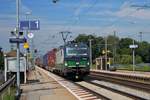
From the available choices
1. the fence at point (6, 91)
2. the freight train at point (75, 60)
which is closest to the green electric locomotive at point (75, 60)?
the freight train at point (75, 60)

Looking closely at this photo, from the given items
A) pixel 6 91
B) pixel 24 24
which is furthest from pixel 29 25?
pixel 6 91

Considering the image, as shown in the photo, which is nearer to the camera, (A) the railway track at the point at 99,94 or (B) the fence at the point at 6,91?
(B) the fence at the point at 6,91

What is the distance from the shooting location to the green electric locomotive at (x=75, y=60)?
1420 inches

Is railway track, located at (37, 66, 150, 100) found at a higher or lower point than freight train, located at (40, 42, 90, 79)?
lower

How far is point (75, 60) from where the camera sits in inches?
1425

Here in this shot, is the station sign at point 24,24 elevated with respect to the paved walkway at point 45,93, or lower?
elevated

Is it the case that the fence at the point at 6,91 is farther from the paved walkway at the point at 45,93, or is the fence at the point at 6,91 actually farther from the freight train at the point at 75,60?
the freight train at the point at 75,60

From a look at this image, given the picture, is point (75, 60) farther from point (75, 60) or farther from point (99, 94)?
point (99, 94)

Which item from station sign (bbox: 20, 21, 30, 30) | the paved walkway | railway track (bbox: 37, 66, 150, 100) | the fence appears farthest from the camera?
station sign (bbox: 20, 21, 30, 30)

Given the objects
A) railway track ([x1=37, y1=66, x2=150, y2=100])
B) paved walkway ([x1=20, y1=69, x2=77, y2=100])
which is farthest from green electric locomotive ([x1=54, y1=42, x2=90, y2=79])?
railway track ([x1=37, y1=66, x2=150, y2=100])

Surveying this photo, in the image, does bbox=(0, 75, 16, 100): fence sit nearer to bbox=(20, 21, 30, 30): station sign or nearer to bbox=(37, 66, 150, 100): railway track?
bbox=(37, 66, 150, 100): railway track

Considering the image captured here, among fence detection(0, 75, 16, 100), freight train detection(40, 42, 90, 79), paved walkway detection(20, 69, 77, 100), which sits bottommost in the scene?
paved walkway detection(20, 69, 77, 100)

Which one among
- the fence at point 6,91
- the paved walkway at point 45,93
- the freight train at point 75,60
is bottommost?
the paved walkway at point 45,93

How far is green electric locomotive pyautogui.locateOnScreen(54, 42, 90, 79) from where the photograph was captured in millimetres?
36062
